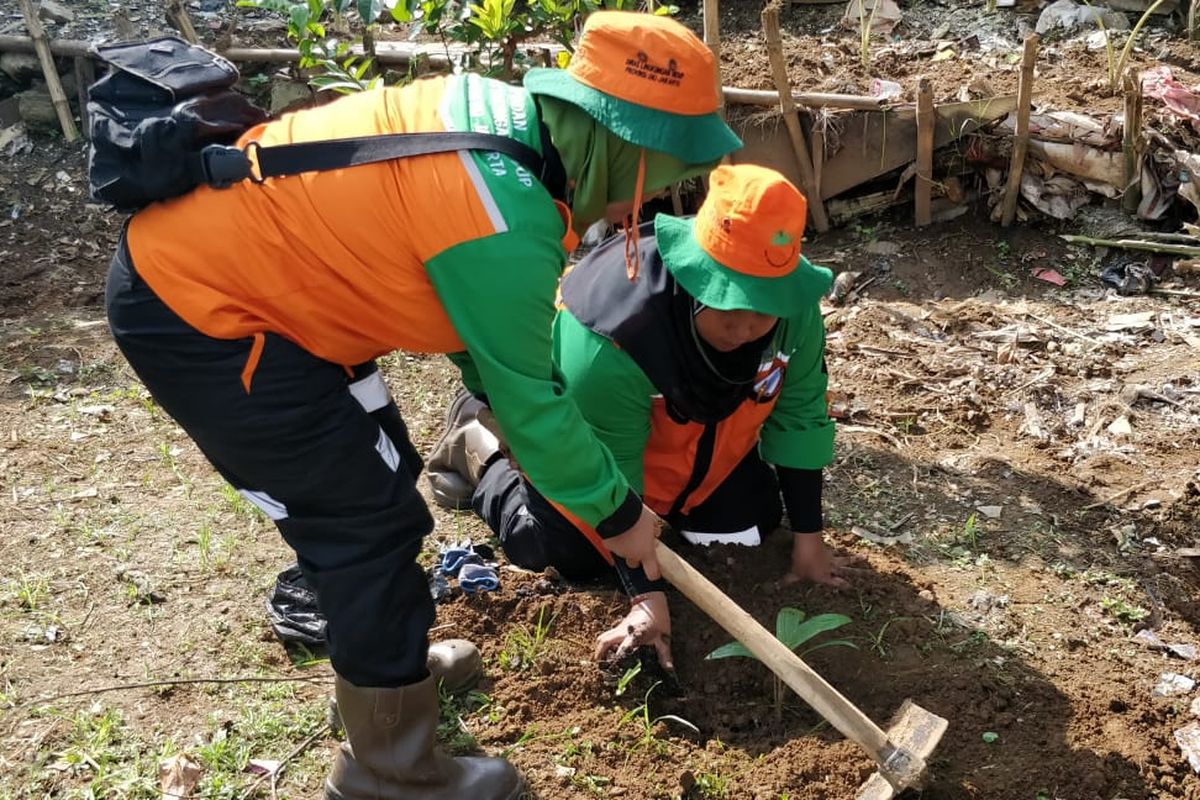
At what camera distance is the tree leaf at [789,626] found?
113 inches

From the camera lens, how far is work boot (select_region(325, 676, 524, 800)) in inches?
99.3

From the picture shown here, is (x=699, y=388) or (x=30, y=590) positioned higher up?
(x=699, y=388)

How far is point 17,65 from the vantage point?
327 inches

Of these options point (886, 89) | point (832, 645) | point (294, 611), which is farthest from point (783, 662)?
point (886, 89)

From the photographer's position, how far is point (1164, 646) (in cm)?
321

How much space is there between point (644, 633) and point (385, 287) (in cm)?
134

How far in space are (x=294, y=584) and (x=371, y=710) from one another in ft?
3.06

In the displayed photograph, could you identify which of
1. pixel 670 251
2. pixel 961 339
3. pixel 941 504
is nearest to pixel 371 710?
pixel 670 251

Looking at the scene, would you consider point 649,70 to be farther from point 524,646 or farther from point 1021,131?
point 1021,131

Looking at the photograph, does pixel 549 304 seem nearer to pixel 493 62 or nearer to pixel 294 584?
pixel 294 584

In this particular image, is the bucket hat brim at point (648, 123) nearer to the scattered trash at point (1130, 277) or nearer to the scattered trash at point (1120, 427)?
the scattered trash at point (1120, 427)

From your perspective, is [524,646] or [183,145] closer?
[183,145]

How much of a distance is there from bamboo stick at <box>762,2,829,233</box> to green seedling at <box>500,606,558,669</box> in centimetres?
354

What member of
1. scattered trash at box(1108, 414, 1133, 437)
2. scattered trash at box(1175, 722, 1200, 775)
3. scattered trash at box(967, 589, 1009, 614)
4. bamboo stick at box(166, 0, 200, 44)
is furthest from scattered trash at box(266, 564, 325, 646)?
bamboo stick at box(166, 0, 200, 44)
